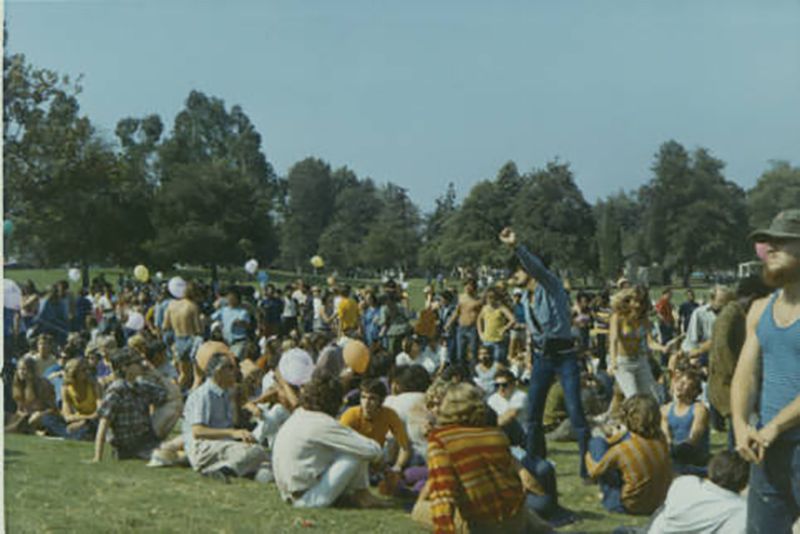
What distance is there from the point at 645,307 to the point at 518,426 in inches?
87.1

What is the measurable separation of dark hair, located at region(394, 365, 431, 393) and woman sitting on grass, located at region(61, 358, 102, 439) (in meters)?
3.54

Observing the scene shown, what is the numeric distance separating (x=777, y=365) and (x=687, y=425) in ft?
12.8

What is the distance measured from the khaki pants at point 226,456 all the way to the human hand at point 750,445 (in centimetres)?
463

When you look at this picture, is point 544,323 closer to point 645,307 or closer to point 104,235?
point 645,307

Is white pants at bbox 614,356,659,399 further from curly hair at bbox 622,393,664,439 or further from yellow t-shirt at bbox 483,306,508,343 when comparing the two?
yellow t-shirt at bbox 483,306,508,343

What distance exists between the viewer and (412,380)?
7.49 m

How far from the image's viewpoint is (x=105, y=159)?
33125 millimetres

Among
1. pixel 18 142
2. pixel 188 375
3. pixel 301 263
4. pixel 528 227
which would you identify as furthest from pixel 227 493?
pixel 301 263

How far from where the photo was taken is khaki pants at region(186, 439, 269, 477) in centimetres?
734

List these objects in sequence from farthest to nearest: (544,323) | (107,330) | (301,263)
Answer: (301,263)
(107,330)
(544,323)

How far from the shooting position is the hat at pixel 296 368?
323 inches

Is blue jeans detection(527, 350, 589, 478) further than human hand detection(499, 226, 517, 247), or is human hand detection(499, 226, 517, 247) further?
blue jeans detection(527, 350, 589, 478)

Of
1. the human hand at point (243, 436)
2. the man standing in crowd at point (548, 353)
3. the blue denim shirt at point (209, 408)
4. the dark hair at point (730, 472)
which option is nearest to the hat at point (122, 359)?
the blue denim shirt at point (209, 408)

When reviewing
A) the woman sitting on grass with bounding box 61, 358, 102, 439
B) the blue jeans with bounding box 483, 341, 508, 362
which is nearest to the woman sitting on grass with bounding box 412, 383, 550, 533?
the woman sitting on grass with bounding box 61, 358, 102, 439
